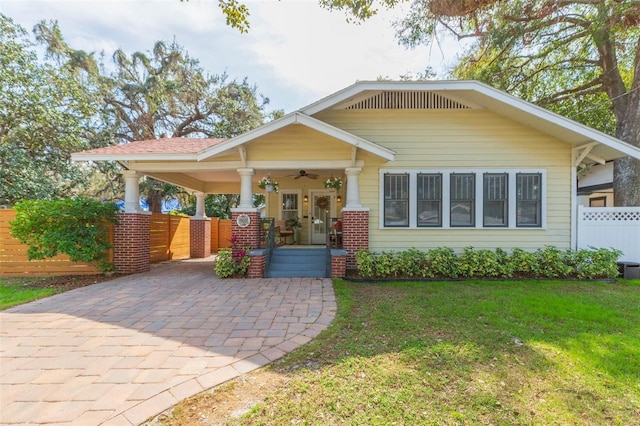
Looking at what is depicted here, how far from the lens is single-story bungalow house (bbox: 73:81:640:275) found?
7.81m

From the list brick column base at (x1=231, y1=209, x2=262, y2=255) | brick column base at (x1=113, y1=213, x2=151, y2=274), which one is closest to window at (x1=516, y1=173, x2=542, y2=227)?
brick column base at (x1=231, y1=209, x2=262, y2=255)

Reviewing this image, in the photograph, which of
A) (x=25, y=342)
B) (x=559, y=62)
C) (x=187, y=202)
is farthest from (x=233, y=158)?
(x=187, y=202)

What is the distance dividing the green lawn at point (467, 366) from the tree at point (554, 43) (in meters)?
7.01

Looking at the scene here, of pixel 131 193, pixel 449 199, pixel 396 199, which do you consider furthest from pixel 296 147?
pixel 131 193

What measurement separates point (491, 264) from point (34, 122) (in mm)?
16711

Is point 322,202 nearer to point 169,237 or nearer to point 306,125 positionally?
point 306,125

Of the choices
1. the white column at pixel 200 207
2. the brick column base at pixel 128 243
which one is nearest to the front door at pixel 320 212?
the white column at pixel 200 207

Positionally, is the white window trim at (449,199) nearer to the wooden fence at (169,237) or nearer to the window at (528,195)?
the window at (528,195)

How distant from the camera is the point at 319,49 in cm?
993

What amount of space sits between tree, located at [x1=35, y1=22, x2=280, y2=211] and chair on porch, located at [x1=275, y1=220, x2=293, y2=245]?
8346 millimetres

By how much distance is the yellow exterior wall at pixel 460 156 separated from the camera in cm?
801

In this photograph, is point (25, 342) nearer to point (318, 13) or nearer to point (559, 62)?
point (318, 13)

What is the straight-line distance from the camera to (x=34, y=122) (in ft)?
38.1

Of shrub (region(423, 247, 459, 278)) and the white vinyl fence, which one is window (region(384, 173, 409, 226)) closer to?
shrub (region(423, 247, 459, 278))
